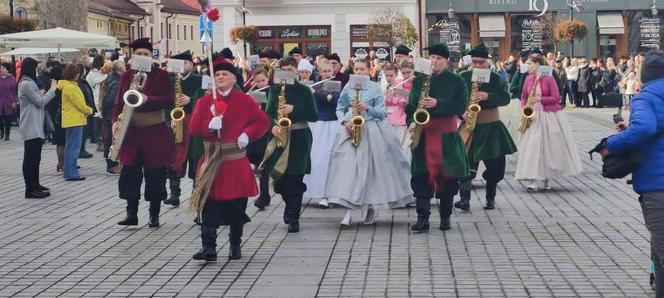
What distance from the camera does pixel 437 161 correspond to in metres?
11.7

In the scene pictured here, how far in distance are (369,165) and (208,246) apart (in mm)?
2652

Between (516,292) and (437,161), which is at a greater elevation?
(437,161)

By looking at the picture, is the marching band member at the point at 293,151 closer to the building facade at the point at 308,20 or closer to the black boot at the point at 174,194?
the black boot at the point at 174,194

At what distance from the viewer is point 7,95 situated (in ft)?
89.0

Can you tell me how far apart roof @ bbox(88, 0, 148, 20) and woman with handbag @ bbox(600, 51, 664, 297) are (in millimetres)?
73180

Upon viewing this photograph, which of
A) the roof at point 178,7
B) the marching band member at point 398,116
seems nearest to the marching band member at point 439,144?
the marching band member at point 398,116

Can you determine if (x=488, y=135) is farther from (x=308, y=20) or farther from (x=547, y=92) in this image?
(x=308, y=20)

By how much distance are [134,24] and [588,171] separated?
80.8 m

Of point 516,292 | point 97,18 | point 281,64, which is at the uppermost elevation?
Answer: point 97,18

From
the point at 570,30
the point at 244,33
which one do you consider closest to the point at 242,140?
the point at 244,33

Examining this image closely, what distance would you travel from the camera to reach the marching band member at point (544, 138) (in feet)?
50.3

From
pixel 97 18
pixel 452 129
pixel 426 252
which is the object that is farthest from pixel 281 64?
pixel 97 18

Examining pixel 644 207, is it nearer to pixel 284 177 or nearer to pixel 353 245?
pixel 353 245

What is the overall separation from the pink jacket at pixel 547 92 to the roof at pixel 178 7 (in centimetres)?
8874
